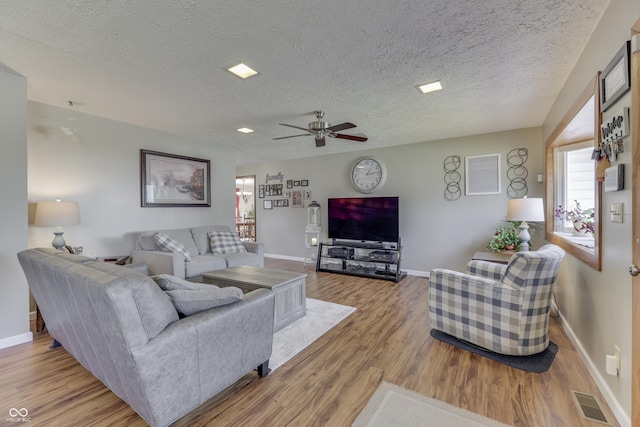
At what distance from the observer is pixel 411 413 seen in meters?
1.64

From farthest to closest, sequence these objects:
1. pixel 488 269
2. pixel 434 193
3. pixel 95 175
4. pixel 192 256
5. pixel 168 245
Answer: pixel 434 193 < pixel 192 256 < pixel 168 245 < pixel 95 175 < pixel 488 269

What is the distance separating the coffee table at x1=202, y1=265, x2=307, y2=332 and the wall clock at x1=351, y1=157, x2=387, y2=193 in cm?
290

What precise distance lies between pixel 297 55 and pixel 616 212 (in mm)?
2330

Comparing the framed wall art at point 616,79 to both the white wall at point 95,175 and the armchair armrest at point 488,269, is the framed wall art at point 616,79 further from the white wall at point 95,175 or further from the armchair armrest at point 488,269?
the white wall at point 95,175

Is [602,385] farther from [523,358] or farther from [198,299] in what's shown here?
[198,299]

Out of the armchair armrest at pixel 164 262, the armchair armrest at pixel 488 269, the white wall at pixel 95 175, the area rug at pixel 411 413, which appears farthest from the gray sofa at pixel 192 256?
the armchair armrest at pixel 488 269

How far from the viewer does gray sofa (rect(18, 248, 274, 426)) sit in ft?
4.20

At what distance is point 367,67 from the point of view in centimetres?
236

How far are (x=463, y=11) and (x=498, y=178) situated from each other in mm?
3321

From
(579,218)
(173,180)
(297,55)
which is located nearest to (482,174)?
(579,218)

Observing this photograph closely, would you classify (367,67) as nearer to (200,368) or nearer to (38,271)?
(200,368)

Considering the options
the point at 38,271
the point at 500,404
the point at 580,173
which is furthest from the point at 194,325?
the point at 580,173

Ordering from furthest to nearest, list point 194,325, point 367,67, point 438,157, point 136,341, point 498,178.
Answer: point 438,157, point 498,178, point 367,67, point 194,325, point 136,341

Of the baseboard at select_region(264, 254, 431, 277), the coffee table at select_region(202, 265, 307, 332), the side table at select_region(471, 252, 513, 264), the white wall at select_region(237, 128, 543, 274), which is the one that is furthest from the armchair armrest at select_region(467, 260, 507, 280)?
the baseboard at select_region(264, 254, 431, 277)
